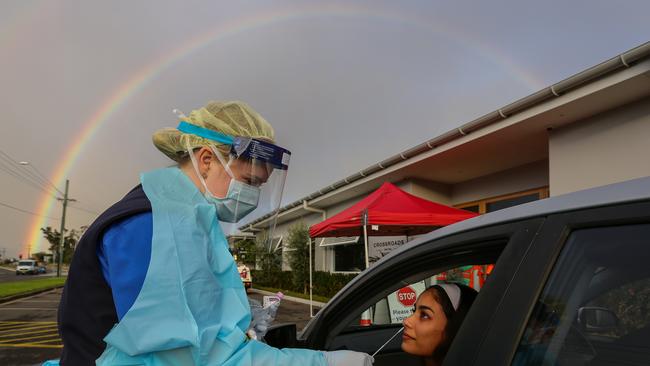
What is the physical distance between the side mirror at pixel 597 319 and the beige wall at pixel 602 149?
7192 mm

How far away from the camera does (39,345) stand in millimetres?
8602

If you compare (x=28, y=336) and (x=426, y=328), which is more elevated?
(x=426, y=328)

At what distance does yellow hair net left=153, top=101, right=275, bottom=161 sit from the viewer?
1.68 m

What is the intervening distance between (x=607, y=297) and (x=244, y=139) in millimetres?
1223

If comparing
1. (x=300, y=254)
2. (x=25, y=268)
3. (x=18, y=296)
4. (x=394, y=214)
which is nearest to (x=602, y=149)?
(x=394, y=214)

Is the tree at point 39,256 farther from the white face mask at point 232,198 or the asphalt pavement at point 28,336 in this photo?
the white face mask at point 232,198

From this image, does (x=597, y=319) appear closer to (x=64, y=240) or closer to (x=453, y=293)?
(x=453, y=293)

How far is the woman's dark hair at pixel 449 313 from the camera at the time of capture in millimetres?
1766

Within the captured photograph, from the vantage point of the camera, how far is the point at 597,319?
1.09 meters

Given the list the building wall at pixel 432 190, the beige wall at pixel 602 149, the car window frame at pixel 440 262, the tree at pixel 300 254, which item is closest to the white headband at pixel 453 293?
the car window frame at pixel 440 262

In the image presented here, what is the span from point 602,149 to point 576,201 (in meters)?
7.74

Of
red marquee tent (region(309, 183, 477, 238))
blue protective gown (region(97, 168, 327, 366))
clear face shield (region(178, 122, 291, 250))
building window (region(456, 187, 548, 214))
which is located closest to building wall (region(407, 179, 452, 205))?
building window (region(456, 187, 548, 214))

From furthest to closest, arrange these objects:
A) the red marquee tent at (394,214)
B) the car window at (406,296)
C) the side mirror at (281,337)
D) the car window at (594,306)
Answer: the red marquee tent at (394,214) < the side mirror at (281,337) < the car window at (406,296) < the car window at (594,306)

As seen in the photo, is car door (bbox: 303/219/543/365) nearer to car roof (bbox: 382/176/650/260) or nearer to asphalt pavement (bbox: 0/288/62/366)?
car roof (bbox: 382/176/650/260)
